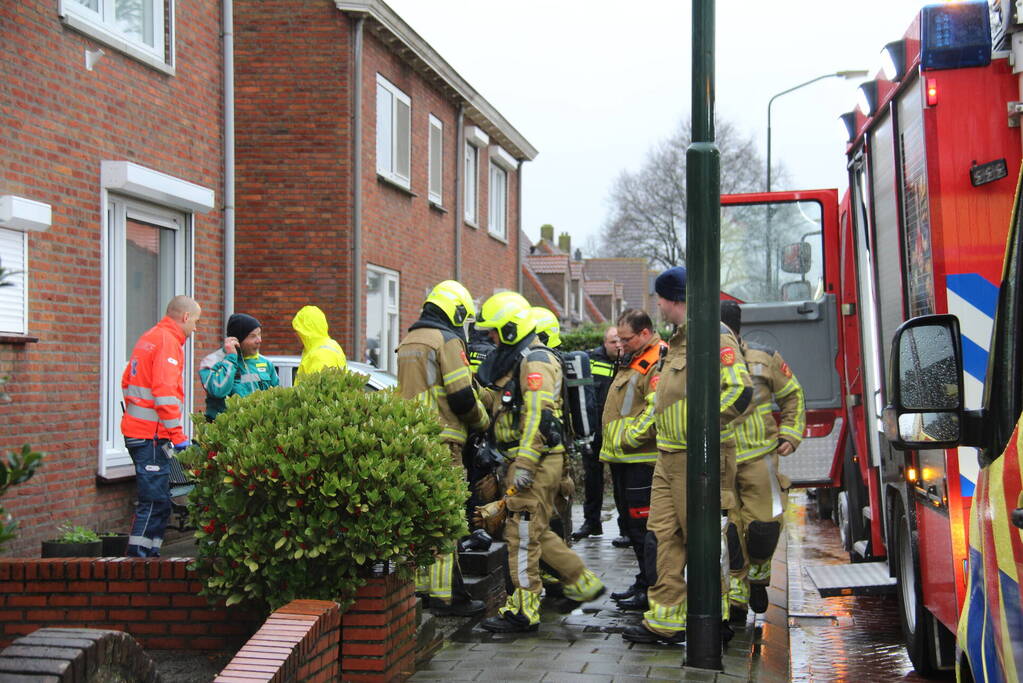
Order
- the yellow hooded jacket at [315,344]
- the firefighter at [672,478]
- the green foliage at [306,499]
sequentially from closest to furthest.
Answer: the green foliage at [306,499] → the firefighter at [672,478] → the yellow hooded jacket at [315,344]

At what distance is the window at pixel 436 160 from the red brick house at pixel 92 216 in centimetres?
977

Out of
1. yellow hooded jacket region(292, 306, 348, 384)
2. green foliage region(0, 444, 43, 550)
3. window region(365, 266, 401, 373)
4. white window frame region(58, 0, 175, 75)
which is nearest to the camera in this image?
green foliage region(0, 444, 43, 550)

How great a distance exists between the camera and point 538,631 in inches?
274

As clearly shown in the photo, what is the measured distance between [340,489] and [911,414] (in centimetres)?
259

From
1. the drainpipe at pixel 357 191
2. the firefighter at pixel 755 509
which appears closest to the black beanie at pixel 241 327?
the firefighter at pixel 755 509

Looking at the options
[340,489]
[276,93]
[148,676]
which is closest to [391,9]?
[276,93]

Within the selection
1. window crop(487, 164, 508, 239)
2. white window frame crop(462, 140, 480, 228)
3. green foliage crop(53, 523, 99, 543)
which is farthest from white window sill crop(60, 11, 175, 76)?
window crop(487, 164, 508, 239)

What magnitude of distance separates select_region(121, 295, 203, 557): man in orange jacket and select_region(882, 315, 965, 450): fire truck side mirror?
5506 millimetres

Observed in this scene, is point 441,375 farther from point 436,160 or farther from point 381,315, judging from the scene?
point 436,160

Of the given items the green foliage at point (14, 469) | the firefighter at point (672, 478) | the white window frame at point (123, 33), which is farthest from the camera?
the white window frame at point (123, 33)

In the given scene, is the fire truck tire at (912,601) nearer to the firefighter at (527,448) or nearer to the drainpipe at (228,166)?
the firefighter at (527,448)

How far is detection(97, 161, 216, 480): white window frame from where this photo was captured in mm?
9211

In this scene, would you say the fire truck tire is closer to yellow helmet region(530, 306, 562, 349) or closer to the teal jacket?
yellow helmet region(530, 306, 562, 349)

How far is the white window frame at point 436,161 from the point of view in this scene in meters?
20.6
